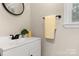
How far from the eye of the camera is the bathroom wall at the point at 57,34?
7.44ft

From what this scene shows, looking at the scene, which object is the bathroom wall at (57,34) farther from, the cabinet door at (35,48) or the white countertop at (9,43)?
the white countertop at (9,43)

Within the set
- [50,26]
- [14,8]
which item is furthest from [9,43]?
[50,26]

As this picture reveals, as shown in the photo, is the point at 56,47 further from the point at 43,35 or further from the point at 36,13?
the point at 36,13

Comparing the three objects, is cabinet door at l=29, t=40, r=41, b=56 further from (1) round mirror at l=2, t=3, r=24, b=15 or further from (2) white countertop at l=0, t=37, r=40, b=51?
(1) round mirror at l=2, t=3, r=24, b=15

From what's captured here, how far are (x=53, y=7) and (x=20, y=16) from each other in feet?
2.48

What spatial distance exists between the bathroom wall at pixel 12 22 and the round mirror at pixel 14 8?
67 mm

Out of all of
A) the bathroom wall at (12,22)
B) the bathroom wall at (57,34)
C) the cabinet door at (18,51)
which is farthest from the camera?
the bathroom wall at (57,34)

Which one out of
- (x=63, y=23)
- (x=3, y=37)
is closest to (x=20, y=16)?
(x=3, y=37)

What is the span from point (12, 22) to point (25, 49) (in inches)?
26.5

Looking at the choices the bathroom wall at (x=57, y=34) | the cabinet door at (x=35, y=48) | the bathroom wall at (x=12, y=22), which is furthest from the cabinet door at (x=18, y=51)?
the bathroom wall at (x=57, y=34)

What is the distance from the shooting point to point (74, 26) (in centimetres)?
222

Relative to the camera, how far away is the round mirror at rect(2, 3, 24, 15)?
2092 millimetres

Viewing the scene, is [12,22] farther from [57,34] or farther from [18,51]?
[57,34]

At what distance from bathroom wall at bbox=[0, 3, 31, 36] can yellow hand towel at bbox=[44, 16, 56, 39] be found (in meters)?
0.50
